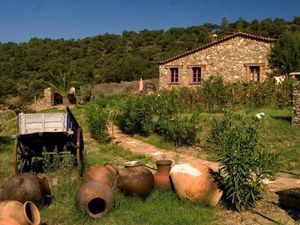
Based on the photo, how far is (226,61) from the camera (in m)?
25.0

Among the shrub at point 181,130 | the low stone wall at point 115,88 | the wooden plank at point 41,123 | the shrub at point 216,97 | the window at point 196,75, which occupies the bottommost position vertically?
the shrub at point 181,130

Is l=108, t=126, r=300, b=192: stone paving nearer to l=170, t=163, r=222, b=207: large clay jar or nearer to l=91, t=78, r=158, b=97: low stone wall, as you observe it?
l=170, t=163, r=222, b=207: large clay jar

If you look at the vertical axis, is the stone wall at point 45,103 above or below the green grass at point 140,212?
above

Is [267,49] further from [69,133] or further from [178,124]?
[69,133]

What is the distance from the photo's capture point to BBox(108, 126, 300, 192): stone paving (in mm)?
7999

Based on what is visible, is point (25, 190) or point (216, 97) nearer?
point (25, 190)

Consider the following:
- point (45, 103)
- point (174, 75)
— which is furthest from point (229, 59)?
point (45, 103)

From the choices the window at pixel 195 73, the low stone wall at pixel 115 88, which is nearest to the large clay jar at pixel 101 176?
the window at pixel 195 73

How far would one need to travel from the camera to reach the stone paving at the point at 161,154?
800cm

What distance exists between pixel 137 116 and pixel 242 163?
26.0 feet

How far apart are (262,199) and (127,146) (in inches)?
247

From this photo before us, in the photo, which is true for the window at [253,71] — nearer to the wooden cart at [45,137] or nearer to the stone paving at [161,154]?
the stone paving at [161,154]

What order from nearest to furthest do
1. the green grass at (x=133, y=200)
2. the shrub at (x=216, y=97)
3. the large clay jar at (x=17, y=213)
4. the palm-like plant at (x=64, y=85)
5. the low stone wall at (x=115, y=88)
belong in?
the large clay jar at (x=17, y=213)
the green grass at (x=133, y=200)
the shrub at (x=216, y=97)
the palm-like plant at (x=64, y=85)
the low stone wall at (x=115, y=88)

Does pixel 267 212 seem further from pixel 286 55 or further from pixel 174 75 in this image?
pixel 174 75
